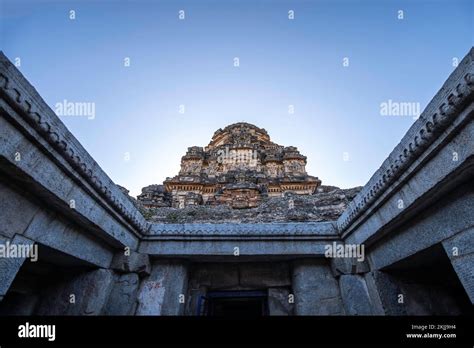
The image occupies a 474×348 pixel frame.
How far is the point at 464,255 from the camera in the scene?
2.13 meters

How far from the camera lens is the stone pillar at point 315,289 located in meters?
3.76

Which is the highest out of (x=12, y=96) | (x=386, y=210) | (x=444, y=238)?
(x=12, y=96)

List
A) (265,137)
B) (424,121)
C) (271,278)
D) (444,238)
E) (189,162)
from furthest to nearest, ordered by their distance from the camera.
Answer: (265,137), (189,162), (271,278), (444,238), (424,121)

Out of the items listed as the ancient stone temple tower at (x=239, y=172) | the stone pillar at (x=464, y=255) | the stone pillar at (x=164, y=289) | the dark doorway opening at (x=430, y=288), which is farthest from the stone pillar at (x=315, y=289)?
the ancient stone temple tower at (x=239, y=172)

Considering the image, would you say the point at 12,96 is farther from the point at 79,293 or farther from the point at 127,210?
the point at 79,293

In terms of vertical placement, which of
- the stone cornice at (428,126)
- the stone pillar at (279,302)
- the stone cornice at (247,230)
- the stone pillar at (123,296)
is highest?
the stone cornice at (428,126)

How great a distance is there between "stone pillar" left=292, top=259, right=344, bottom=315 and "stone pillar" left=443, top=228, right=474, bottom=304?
1915 mm

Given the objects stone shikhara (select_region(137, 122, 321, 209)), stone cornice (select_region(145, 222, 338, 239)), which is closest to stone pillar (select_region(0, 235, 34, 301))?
stone cornice (select_region(145, 222, 338, 239))

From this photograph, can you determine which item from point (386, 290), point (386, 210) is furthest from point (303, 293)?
point (386, 210)

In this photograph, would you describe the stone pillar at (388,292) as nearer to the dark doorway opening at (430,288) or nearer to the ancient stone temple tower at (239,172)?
the dark doorway opening at (430,288)

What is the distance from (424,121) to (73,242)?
3557 mm

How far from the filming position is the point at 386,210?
2748mm

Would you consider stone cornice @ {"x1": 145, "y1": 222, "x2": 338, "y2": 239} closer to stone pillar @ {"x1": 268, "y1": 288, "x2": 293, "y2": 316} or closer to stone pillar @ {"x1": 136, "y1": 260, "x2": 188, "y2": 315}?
stone pillar @ {"x1": 136, "y1": 260, "x2": 188, "y2": 315}

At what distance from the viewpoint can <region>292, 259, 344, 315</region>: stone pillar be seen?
376 centimetres
